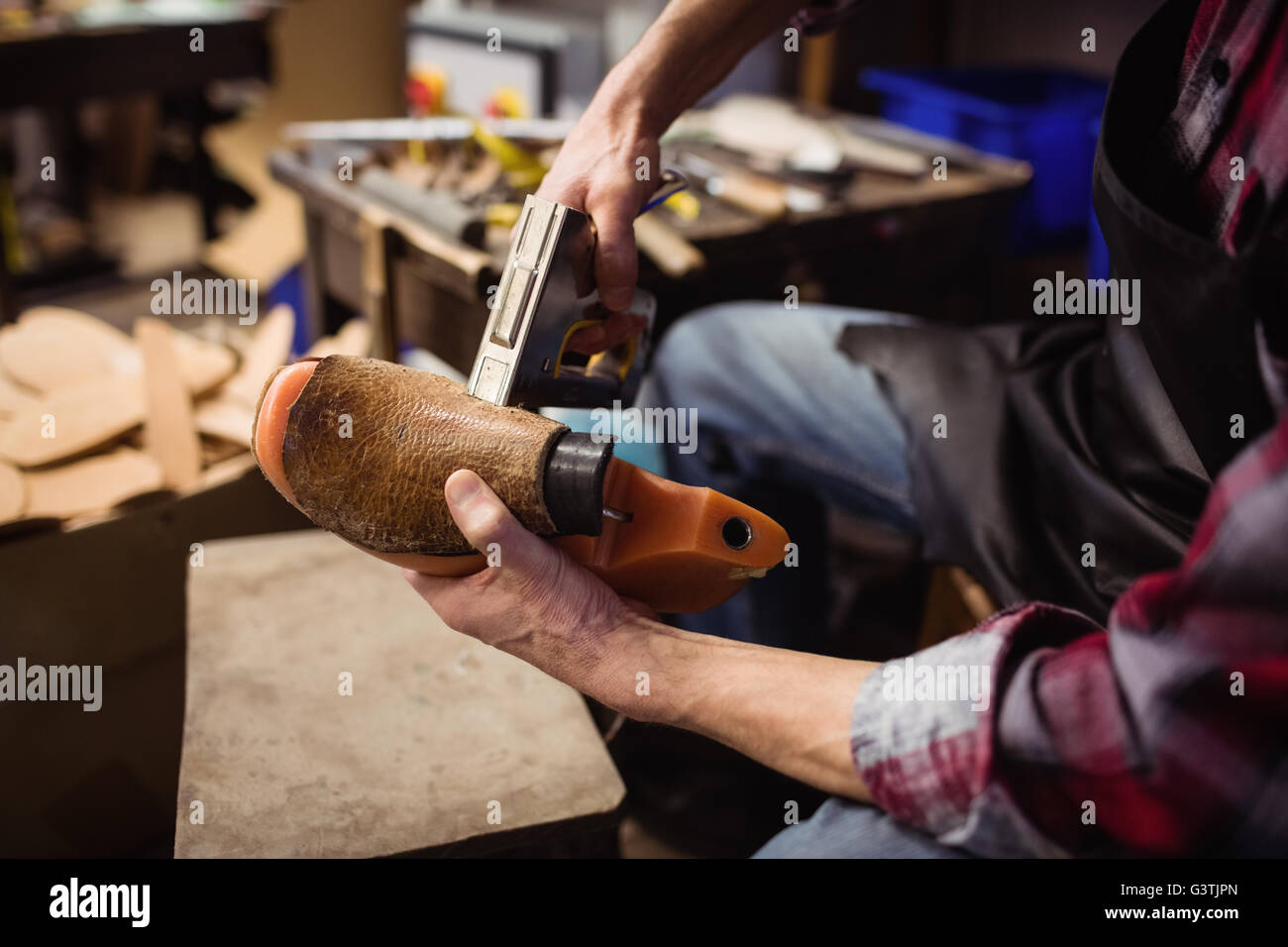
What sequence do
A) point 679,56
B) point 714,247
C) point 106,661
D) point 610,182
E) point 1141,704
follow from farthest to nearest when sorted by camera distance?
point 714,247, point 106,661, point 679,56, point 610,182, point 1141,704

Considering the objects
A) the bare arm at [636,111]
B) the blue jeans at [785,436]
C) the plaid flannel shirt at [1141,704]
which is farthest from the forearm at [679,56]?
the plaid flannel shirt at [1141,704]

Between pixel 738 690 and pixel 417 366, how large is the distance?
124 centimetres

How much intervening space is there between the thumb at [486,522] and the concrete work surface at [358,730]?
29 cm

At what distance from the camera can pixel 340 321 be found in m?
1.83

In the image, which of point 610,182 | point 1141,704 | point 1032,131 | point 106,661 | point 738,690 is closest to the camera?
point 1141,704

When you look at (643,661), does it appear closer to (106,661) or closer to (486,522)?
(486,522)

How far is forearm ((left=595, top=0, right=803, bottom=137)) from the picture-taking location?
964 mm

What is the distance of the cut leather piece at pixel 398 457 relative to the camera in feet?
→ 2.19

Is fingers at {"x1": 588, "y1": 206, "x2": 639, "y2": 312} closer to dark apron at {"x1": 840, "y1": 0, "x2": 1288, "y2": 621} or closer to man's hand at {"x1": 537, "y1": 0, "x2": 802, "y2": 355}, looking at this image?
man's hand at {"x1": 537, "y1": 0, "x2": 802, "y2": 355}

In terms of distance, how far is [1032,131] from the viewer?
6.24ft

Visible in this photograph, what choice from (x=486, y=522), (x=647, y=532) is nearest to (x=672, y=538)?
(x=647, y=532)

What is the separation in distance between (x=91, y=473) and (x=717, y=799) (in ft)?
3.16
